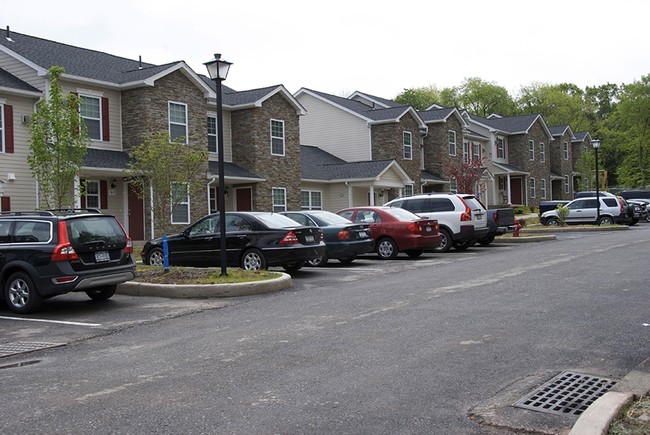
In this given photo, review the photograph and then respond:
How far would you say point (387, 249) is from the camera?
63.9ft

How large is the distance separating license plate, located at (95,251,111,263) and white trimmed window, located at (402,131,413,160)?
96.6 feet

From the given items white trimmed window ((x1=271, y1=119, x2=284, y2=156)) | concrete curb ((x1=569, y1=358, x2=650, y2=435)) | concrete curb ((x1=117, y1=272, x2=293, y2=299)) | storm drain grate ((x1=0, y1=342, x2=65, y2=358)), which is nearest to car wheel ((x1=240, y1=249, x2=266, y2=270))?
concrete curb ((x1=117, y1=272, x2=293, y2=299))

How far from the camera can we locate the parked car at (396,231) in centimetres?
1912

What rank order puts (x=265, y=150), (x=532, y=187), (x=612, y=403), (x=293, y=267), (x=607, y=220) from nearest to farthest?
1. (x=612, y=403)
2. (x=293, y=267)
3. (x=265, y=150)
4. (x=607, y=220)
5. (x=532, y=187)

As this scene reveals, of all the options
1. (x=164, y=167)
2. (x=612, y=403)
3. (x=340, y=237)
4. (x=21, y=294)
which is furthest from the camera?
(x=164, y=167)

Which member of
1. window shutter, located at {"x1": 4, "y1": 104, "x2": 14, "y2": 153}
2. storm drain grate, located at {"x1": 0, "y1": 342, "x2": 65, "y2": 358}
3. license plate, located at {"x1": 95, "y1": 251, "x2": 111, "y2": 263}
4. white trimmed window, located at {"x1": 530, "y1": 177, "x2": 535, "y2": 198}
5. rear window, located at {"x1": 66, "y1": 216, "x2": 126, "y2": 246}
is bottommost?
storm drain grate, located at {"x1": 0, "y1": 342, "x2": 65, "y2": 358}

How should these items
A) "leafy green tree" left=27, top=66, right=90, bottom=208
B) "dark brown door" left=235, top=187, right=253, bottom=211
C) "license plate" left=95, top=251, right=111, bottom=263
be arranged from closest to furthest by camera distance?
1. "license plate" left=95, top=251, right=111, bottom=263
2. "leafy green tree" left=27, top=66, right=90, bottom=208
3. "dark brown door" left=235, top=187, right=253, bottom=211

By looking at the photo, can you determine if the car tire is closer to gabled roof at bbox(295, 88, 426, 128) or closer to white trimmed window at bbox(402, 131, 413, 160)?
white trimmed window at bbox(402, 131, 413, 160)

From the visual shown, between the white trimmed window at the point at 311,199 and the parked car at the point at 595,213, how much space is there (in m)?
11.8

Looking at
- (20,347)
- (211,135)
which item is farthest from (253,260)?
(211,135)

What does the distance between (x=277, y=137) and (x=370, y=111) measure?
1119 cm

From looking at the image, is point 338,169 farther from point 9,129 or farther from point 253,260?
point 253,260

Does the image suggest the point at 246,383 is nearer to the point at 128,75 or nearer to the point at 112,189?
the point at 112,189

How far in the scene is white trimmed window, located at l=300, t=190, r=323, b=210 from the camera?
34.5 meters
